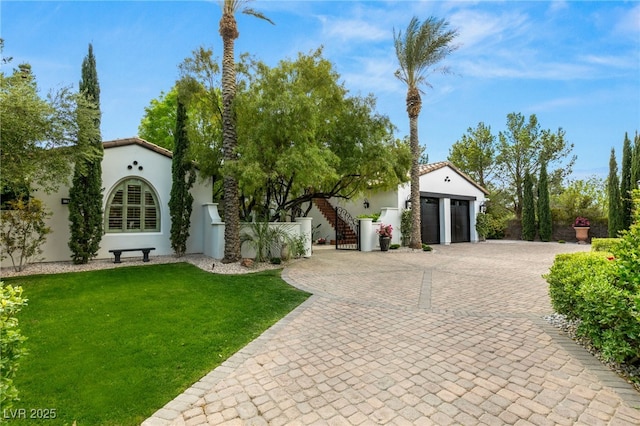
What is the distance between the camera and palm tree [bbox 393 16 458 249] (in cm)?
1345

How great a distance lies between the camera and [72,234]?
386 inches

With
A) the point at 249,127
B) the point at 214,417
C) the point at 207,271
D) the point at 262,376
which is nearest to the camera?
the point at 214,417

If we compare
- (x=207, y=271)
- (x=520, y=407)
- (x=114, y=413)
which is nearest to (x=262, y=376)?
(x=114, y=413)

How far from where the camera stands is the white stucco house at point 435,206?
54.5 feet

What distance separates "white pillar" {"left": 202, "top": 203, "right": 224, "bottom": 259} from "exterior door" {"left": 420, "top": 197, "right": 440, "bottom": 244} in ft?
38.4

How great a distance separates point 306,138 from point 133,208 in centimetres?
766

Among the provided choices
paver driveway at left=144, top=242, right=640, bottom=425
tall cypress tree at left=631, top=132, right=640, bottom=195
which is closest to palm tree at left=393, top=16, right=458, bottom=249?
paver driveway at left=144, top=242, right=640, bottom=425

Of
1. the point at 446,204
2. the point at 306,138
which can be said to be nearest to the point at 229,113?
the point at 306,138

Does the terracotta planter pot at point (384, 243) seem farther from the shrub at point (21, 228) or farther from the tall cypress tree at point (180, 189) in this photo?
the shrub at point (21, 228)

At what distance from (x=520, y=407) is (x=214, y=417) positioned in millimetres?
2764

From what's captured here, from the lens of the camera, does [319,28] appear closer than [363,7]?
No

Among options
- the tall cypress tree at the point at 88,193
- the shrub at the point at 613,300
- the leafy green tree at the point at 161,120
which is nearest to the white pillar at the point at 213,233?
the tall cypress tree at the point at 88,193

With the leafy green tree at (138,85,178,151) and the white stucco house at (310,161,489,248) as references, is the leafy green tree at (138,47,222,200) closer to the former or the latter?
the white stucco house at (310,161,489,248)

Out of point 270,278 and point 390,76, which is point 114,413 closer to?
point 270,278
